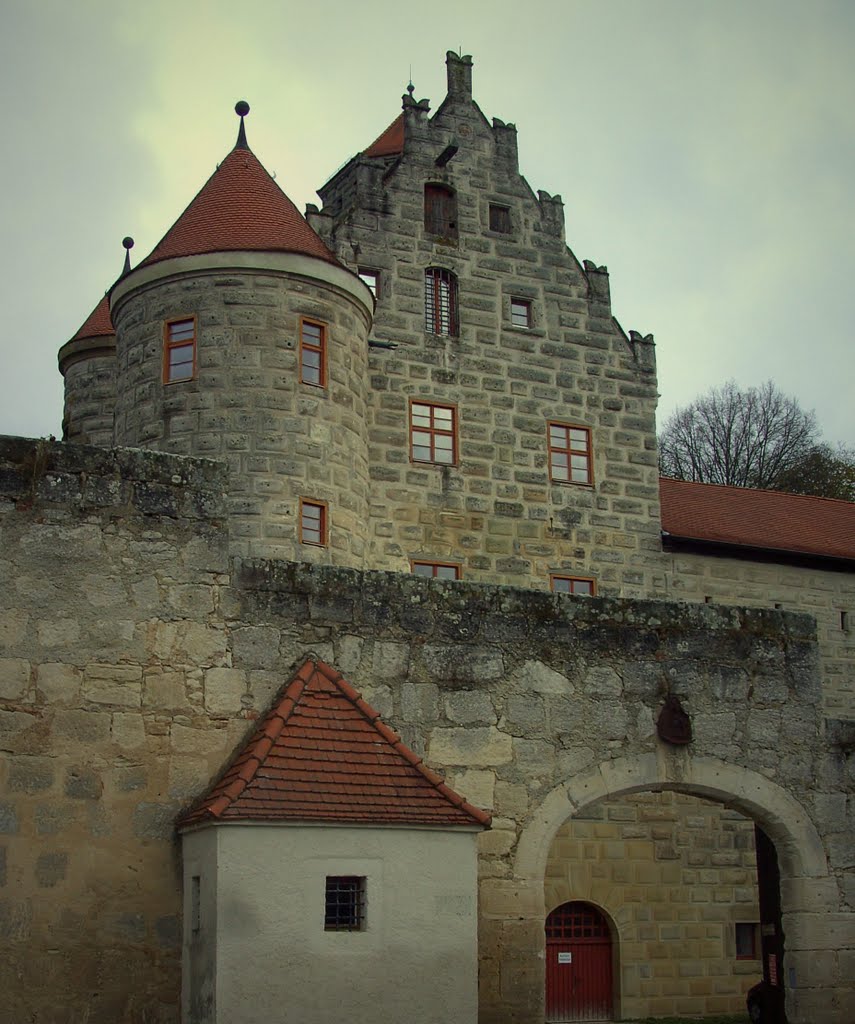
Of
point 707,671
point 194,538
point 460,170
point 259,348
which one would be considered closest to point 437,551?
point 259,348

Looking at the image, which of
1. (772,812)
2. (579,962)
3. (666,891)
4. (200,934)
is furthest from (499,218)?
(200,934)

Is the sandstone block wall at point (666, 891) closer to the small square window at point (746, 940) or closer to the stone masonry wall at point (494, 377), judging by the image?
the small square window at point (746, 940)

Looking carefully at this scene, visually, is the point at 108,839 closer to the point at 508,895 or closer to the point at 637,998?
the point at 508,895

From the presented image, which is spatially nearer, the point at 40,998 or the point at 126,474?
the point at 40,998

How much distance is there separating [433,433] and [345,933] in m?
12.0

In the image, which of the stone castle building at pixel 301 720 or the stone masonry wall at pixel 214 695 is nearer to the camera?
the stone castle building at pixel 301 720

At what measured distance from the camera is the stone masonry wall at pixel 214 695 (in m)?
11.5

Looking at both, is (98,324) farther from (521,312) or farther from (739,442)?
(739,442)

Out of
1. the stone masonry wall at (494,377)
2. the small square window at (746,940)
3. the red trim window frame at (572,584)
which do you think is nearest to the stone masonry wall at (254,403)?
the stone masonry wall at (494,377)

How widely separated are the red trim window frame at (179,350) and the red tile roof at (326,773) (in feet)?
24.9

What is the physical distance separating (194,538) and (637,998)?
491 inches

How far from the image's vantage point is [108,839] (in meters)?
11.6

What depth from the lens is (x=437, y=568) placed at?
870 inches

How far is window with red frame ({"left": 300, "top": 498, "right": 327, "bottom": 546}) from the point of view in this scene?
18891 mm
